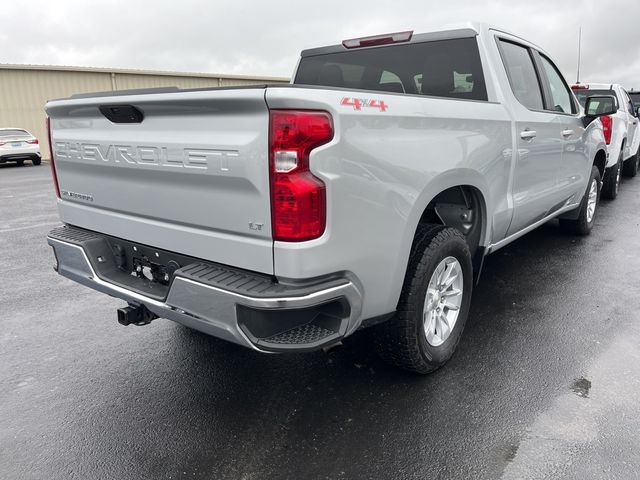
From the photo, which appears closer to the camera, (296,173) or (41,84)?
(296,173)

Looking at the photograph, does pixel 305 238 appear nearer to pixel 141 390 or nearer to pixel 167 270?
pixel 167 270

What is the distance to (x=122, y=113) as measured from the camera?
2611mm

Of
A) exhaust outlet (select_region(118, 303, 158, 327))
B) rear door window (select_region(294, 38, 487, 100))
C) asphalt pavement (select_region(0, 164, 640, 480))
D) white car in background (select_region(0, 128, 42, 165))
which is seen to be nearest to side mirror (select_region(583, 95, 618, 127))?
asphalt pavement (select_region(0, 164, 640, 480))

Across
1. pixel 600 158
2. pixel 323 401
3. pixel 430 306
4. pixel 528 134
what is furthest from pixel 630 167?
pixel 323 401

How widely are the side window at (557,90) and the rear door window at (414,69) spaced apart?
1.36 meters

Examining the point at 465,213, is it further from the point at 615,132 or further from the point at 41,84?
the point at 41,84

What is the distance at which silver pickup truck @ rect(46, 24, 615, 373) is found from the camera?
2.11 metres

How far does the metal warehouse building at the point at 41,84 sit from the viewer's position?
71.3 ft

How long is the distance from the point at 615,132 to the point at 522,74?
17.1 ft

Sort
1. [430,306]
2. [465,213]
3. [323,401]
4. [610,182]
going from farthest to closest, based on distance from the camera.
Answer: [610,182], [465,213], [430,306], [323,401]

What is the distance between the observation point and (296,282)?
2.15m

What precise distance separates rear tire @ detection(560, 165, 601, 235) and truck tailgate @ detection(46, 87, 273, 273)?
15.2 feet

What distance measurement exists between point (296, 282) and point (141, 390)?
1.43 metres

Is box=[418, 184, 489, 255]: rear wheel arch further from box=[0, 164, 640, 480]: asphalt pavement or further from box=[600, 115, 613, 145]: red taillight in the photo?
box=[600, 115, 613, 145]: red taillight
